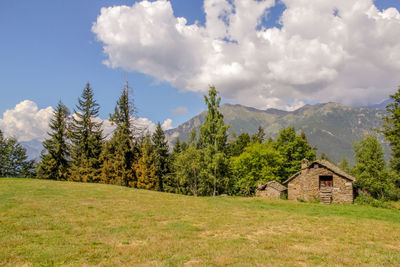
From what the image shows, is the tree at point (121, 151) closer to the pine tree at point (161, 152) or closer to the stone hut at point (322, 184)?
the pine tree at point (161, 152)

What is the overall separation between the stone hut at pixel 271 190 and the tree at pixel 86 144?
108ft

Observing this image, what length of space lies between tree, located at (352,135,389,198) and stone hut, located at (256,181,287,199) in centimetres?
2658

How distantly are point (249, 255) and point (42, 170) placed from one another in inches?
1995

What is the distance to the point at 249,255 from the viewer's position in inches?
356

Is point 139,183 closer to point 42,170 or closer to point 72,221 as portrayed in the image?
point 42,170

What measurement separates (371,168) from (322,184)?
2962 cm

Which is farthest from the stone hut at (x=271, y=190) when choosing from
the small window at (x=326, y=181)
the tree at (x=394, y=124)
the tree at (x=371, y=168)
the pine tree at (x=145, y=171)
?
the tree at (x=371, y=168)

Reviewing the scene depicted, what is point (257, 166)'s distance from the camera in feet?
161

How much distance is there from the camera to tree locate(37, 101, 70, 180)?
1821 inches

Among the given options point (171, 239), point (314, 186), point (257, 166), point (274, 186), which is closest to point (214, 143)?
point (257, 166)

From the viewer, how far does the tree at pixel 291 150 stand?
2064 inches

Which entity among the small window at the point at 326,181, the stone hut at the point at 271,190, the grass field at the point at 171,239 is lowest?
the stone hut at the point at 271,190

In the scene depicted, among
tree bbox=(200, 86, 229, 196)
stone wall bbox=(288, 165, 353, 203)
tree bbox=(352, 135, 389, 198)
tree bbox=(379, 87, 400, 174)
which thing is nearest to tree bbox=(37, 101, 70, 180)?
tree bbox=(200, 86, 229, 196)

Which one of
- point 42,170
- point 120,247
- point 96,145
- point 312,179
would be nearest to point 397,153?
point 312,179
